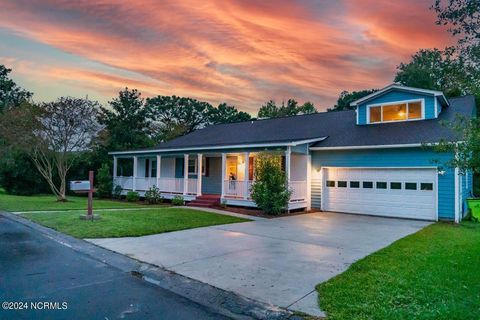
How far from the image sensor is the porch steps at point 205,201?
16859 mm

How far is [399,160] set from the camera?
13.9 meters

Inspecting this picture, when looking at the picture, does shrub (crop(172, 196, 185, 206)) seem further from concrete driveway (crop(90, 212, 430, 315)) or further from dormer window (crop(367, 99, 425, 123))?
dormer window (crop(367, 99, 425, 123))

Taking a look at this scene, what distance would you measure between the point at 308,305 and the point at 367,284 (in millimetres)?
1272

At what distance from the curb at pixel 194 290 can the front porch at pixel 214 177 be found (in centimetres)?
943

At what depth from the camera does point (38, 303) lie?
4191 millimetres

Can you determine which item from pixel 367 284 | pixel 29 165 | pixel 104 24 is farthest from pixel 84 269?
pixel 29 165

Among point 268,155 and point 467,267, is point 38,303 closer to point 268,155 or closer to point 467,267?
point 467,267

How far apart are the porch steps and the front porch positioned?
351 millimetres

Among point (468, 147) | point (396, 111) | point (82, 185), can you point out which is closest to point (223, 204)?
point (82, 185)

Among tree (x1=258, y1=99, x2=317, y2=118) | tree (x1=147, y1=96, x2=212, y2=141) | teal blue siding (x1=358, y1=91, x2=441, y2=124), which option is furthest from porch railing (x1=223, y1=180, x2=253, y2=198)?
tree (x1=147, y1=96, x2=212, y2=141)

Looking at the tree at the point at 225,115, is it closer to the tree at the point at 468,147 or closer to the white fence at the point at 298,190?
the white fence at the point at 298,190

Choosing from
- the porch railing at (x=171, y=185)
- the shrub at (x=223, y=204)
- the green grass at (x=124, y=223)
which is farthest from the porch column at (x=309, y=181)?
the porch railing at (x=171, y=185)

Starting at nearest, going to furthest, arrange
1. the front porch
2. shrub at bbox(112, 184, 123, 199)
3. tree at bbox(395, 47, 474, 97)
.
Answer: the front porch → shrub at bbox(112, 184, 123, 199) → tree at bbox(395, 47, 474, 97)

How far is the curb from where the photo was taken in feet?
13.3
